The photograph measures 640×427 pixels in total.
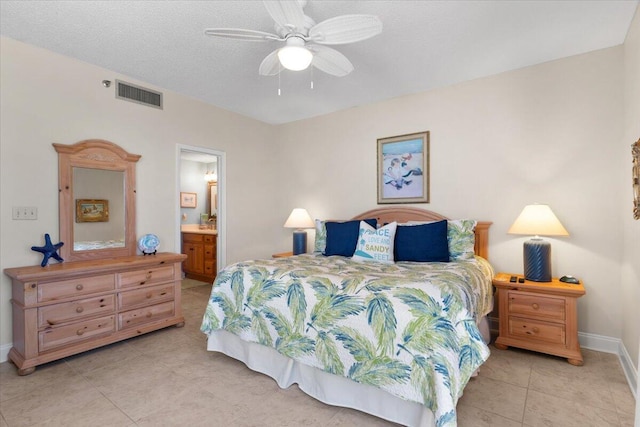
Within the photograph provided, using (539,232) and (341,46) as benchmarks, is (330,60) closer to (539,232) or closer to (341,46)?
(341,46)

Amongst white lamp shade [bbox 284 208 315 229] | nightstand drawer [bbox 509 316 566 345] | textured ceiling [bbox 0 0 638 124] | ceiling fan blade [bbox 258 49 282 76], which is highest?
textured ceiling [bbox 0 0 638 124]

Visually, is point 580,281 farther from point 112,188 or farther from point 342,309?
point 112,188

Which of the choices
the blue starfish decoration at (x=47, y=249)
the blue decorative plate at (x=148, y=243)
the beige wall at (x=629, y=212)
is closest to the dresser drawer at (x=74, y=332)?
the blue starfish decoration at (x=47, y=249)

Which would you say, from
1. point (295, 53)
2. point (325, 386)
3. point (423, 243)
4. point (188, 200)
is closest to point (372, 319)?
point (325, 386)

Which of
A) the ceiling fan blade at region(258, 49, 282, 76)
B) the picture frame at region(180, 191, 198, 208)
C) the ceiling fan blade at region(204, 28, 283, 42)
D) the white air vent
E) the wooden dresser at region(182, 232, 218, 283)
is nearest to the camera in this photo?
the ceiling fan blade at region(204, 28, 283, 42)

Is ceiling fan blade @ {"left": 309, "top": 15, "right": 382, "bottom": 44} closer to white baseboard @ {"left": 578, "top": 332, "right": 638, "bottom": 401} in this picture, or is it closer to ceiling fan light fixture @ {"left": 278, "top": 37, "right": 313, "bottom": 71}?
ceiling fan light fixture @ {"left": 278, "top": 37, "right": 313, "bottom": 71}

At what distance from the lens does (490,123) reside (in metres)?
3.25

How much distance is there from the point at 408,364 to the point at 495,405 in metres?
0.78

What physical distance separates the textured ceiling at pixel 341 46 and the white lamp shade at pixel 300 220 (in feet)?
5.27

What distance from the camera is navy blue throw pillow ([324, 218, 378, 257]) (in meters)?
3.30

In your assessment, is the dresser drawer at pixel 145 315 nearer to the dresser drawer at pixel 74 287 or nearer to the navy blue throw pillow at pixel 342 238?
the dresser drawer at pixel 74 287

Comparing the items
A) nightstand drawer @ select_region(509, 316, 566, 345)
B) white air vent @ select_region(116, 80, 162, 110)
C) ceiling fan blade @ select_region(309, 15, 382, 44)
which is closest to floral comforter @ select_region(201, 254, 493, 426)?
nightstand drawer @ select_region(509, 316, 566, 345)

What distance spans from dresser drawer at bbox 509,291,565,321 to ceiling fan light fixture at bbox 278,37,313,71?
2524 mm

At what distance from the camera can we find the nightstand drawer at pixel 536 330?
8.32 feet
